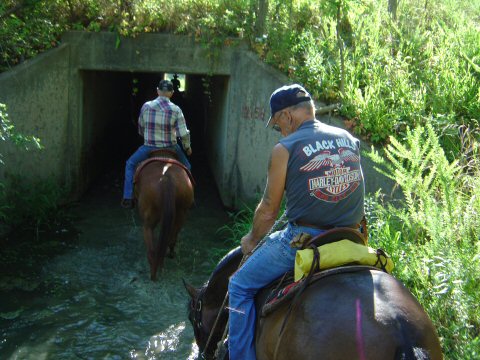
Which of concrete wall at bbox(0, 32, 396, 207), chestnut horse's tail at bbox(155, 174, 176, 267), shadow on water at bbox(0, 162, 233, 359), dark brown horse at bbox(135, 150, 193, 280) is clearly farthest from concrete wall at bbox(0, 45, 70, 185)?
chestnut horse's tail at bbox(155, 174, 176, 267)

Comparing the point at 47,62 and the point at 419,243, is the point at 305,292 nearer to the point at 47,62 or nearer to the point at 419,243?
the point at 419,243

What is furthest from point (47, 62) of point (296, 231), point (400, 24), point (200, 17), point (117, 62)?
point (296, 231)

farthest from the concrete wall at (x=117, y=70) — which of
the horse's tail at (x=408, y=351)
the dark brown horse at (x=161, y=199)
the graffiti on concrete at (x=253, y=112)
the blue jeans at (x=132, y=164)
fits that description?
the horse's tail at (x=408, y=351)

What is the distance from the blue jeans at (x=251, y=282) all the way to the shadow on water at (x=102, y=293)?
2.11m

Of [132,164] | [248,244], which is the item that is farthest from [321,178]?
[132,164]

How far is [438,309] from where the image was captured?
4.87 m

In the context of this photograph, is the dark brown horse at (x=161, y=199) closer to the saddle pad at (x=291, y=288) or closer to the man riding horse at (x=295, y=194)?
the man riding horse at (x=295, y=194)

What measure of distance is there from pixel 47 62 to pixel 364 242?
767cm

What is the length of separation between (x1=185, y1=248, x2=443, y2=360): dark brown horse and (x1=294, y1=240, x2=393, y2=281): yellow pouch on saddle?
0.33 ft

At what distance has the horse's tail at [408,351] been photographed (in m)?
2.92

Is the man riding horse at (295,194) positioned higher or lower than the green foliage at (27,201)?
higher

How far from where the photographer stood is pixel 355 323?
3041 mm

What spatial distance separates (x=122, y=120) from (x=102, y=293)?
30.3 ft

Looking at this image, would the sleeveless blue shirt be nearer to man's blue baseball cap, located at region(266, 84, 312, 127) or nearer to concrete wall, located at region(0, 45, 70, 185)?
man's blue baseball cap, located at region(266, 84, 312, 127)
